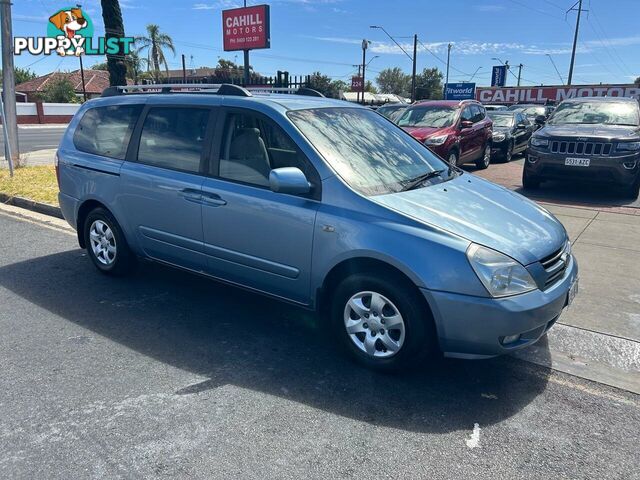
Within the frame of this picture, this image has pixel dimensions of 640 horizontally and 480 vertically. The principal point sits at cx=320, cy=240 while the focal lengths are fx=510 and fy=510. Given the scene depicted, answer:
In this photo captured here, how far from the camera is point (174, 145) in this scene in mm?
4383

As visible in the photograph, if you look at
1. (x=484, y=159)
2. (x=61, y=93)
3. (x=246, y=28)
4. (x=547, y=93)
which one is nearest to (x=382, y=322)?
(x=484, y=159)

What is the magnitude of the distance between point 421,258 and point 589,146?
6977mm

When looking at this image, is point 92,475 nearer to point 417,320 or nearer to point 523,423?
point 417,320

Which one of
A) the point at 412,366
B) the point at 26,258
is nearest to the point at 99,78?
the point at 26,258

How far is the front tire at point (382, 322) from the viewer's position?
3.18 metres

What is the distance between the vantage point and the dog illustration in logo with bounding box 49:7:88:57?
21.4 meters

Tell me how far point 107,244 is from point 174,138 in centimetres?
143

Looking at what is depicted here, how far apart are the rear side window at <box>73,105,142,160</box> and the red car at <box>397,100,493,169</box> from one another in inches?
261

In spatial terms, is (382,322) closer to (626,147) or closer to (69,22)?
(626,147)

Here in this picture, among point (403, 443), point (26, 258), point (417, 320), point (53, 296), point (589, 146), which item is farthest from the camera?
point (589, 146)

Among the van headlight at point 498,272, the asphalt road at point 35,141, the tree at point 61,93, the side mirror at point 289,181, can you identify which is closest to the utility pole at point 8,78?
the asphalt road at point 35,141

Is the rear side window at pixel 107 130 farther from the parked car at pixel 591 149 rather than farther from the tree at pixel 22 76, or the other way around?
the tree at pixel 22 76

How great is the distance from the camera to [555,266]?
334 centimetres

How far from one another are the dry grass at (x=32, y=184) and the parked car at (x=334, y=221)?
13.3ft
